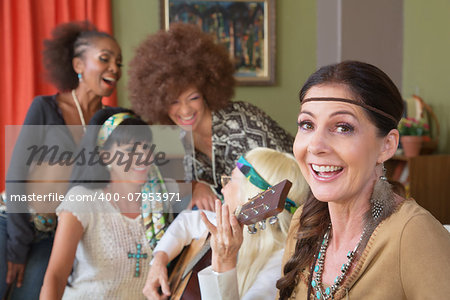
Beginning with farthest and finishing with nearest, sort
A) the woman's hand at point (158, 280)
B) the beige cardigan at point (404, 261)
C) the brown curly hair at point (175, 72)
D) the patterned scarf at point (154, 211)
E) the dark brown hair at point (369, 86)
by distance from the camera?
the brown curly hair at point (175, 72) → the patterned scarf at point (154, 211) → the woman's hand at point (158, 280) → the dark brown hair at point (369, 86) → the beige cardigan at point (404, 261)

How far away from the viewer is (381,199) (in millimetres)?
1127

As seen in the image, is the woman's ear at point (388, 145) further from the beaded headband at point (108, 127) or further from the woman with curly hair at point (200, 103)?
the beaded headband at point (108, 127)

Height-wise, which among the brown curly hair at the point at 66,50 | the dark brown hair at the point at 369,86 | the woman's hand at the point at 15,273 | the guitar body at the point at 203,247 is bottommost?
the woman's hand at the point at 15,273

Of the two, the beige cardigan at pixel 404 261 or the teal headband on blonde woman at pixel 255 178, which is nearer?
the beige cardigan at pixel 404 261

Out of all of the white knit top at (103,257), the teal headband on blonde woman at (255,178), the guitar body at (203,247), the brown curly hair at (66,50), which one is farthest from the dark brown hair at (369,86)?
the brown curly hair at (66,50)

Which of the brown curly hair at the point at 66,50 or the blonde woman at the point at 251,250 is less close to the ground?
the brown curly hair at the point at 66,50

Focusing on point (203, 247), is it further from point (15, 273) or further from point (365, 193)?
point (15, 273)

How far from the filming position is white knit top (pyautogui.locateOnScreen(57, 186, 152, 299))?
209cm

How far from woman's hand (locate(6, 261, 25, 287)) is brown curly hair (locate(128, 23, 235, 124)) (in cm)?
107

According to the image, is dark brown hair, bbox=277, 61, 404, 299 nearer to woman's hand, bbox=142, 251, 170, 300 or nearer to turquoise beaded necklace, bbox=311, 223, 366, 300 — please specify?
turquoise beaded necklace, bbox=311, 223, 366, 300

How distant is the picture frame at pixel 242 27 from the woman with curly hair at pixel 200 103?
187 centimetres

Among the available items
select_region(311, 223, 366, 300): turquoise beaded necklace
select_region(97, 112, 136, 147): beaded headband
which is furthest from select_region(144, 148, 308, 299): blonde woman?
select_region(97, 112, 136, 147): beaded headband

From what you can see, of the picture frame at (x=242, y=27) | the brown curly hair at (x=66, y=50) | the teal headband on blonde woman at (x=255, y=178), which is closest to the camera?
the teal headband on blonde woman at (x=255, y=178)

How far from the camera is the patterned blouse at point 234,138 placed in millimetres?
2436
